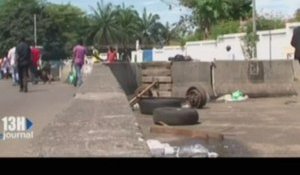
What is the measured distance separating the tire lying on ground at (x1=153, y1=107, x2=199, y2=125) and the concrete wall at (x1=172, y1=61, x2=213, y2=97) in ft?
18.5

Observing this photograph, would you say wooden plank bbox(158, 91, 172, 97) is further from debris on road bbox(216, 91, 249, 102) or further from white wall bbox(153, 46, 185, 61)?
white wall bbox(153, 46, 185, 61)

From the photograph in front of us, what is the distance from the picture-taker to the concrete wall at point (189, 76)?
1666cm

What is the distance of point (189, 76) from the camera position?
1700 cm

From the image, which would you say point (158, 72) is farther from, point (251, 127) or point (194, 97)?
point (251, 127)

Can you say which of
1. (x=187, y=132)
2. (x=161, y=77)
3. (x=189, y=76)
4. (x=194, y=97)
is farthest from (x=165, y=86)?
(x=187, y=132)

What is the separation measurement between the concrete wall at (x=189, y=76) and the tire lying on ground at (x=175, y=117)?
5.65m

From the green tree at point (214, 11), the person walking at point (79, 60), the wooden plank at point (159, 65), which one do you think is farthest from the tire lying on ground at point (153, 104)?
the green tree at point (214, 11)

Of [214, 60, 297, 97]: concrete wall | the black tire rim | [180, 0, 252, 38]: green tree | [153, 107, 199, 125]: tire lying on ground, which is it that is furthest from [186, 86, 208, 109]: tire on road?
[180, 0, 252, 38]: green tree

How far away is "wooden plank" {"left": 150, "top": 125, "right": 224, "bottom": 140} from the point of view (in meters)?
8.77

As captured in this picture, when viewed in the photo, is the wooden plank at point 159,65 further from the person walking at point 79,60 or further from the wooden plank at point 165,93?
the person walking at point 79,60

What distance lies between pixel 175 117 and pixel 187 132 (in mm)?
1348

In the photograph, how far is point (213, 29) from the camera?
3909 cm

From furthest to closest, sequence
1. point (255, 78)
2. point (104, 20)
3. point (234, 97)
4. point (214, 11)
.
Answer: point (214, 11) < point (255, 78) < point (234, 97) < point (104, 20)
